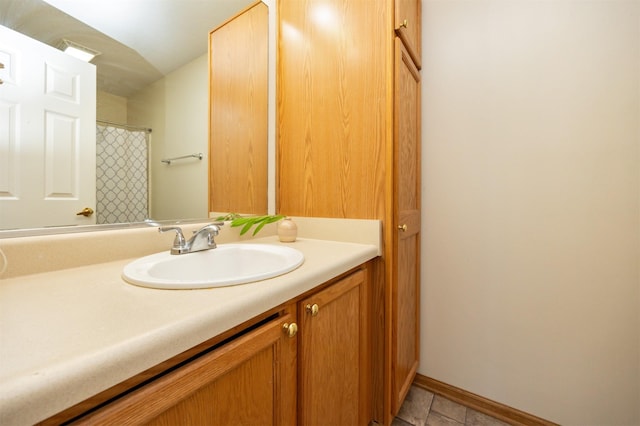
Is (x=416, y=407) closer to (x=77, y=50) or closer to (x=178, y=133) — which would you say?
(x=178, y=133)

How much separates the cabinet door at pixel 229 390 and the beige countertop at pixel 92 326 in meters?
0.05

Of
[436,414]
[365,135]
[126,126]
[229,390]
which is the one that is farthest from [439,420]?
[126,126]

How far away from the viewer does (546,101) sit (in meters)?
1.12

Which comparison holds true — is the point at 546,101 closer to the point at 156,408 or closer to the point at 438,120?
the point at 438,120

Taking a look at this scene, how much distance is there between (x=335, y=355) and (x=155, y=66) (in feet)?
3.68

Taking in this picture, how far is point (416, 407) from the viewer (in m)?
1.27

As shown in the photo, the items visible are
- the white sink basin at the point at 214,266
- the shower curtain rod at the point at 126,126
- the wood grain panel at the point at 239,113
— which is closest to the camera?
the white sink basin at the point at 214,266

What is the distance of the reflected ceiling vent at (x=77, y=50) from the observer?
712 millimetres

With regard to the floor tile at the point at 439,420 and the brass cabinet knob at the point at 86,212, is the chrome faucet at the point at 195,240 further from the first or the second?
the floor tile at the point at 439,420

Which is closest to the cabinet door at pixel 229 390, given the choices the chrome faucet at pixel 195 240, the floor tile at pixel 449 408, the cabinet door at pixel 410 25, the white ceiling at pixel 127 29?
the chrome faucet at pixel 195 240

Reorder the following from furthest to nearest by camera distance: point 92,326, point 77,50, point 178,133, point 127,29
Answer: point 178,133 → point 127,29 → point 77,50 → point 92,326

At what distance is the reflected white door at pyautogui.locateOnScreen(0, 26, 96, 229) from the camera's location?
0.62 meters

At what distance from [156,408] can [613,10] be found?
1.81 metres

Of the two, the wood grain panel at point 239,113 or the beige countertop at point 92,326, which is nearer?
the beige countertop at point 92,326
